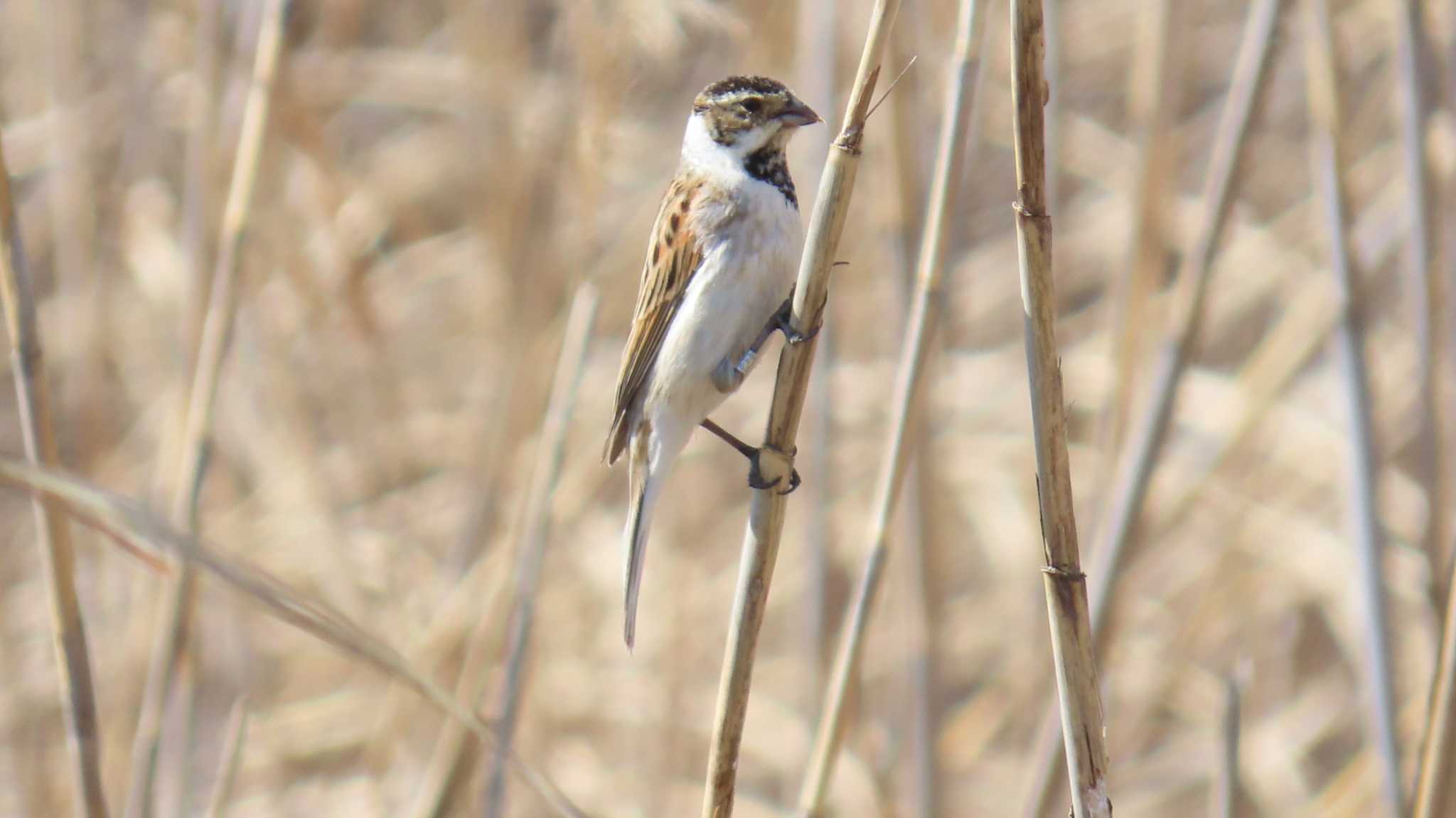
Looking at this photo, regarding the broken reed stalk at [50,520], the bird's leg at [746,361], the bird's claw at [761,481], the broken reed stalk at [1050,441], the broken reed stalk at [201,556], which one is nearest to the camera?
the broken reed stalk at [201,556]

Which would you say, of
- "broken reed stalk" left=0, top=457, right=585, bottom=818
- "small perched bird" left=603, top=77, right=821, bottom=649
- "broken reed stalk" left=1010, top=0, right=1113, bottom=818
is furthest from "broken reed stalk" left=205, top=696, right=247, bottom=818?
"broken reed stalk" left=1010, top=0, right=1113, bottom=818

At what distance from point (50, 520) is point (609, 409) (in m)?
2.18

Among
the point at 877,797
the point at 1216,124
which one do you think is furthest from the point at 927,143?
the point at 1216,124

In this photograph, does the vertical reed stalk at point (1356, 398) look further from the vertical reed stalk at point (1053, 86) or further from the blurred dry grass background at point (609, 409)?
the vertical reed stalk at point (1053, 86)

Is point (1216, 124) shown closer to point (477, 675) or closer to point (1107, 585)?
point (1107, 585)

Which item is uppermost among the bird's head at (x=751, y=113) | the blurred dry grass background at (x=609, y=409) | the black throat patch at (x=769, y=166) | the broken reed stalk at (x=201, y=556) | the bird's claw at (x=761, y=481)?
the bird's head at (x=751, y=113)

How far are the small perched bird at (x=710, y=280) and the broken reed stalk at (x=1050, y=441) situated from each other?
82 centimetres

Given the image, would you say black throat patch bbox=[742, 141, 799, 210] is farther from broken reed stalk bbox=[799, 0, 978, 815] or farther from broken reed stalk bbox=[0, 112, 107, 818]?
broken reed stalk bbox=[0, 112, 107, 818]

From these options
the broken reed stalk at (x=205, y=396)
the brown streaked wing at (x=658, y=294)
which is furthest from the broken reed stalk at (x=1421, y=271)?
the broken reed stalk at (x=205, y=396)

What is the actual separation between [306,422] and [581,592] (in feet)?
3.29

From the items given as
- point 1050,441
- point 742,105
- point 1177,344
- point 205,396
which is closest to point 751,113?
point 742,105

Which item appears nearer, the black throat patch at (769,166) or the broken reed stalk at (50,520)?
the broken reed stalk at (50,520)

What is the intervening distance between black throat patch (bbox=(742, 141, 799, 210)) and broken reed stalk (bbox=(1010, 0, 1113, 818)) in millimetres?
1005

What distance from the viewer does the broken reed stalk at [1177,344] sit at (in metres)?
2.05
